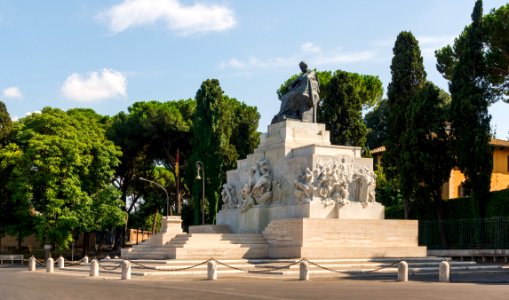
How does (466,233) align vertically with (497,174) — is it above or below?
below

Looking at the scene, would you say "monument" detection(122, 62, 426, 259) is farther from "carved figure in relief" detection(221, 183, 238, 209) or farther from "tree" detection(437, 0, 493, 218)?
"tree" detection(437, 0, 493, 218)

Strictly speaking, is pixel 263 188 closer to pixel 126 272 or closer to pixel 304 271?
pixel 304 271

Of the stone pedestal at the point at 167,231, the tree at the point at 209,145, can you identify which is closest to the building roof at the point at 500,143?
the tree at the point at 209,145

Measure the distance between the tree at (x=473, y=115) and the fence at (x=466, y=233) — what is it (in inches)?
40.0

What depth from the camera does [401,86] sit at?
128 feet

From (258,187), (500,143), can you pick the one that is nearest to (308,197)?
(258,187)

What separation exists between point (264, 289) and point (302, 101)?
15985 mm

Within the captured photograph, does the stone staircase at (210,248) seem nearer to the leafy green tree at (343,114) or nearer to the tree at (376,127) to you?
the leafy green tree at (343,114)

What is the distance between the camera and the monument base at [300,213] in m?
27.3

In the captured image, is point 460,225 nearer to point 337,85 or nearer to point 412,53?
point 412,53

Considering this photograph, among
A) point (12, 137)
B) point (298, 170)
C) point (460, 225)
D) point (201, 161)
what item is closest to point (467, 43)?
point (460, 225)

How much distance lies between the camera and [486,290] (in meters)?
16.5

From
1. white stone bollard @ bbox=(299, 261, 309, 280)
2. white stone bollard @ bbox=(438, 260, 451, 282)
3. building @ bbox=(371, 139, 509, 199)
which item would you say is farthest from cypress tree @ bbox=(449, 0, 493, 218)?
building @ bbox=(371, 139, 509, 199)

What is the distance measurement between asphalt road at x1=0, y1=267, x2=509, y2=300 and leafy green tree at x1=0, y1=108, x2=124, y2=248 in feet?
74.6
